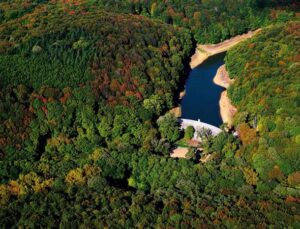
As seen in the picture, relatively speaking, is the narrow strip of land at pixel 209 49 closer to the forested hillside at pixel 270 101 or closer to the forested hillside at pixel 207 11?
the forested hillside at pixel 207 11

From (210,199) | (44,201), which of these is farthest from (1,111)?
(210,199)

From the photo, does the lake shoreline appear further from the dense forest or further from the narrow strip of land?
the narrow strip of land

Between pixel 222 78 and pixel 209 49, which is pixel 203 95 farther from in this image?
pixel 209 49

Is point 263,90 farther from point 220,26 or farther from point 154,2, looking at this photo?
point 154,2

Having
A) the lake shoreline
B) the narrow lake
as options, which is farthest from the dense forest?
the narrow lake

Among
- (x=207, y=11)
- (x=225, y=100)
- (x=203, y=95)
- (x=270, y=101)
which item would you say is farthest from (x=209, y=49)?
(x=270, y=101)
